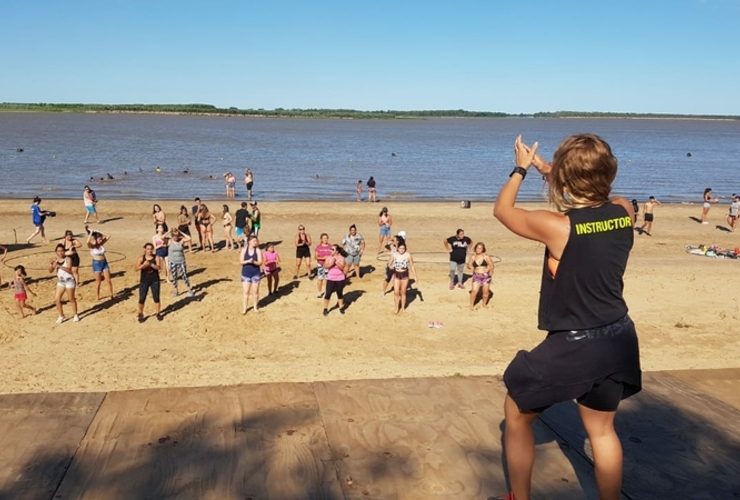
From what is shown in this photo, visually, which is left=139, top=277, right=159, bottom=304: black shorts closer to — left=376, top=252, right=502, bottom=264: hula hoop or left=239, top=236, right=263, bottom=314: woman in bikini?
left=239, top=236, right=263, bottom=314: woman in bikini

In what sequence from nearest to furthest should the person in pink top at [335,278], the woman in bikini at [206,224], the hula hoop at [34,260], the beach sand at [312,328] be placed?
the beach sand at [312,328] < the person in pink top at [335,278] < the hula hoop at [34,260] < the woman in bikini at [206,224]

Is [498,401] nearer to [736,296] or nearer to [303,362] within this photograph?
[303,362]

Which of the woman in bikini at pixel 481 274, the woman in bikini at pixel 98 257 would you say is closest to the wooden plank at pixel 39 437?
the woman in bikini at pixel 98 257

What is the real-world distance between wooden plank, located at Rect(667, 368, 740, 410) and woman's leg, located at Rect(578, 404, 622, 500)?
124 inches

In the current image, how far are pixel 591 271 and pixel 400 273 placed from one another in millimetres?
10154

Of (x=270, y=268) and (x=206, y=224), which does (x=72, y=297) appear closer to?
(x=270, y=268)

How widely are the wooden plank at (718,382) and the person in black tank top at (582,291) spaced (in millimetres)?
3368

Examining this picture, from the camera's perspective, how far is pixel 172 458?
427 cm

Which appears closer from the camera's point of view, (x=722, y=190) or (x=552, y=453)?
(x=552, y=453)

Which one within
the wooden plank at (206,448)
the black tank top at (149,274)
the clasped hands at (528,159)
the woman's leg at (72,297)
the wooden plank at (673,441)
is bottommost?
the woman's leg at (72,297)

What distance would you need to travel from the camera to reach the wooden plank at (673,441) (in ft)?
13.2

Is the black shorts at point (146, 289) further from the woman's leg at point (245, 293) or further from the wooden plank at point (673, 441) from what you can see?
the wooden plank at point (673, 441)

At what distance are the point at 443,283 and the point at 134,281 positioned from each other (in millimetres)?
7374

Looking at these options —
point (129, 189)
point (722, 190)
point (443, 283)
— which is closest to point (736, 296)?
point (443, 283)
